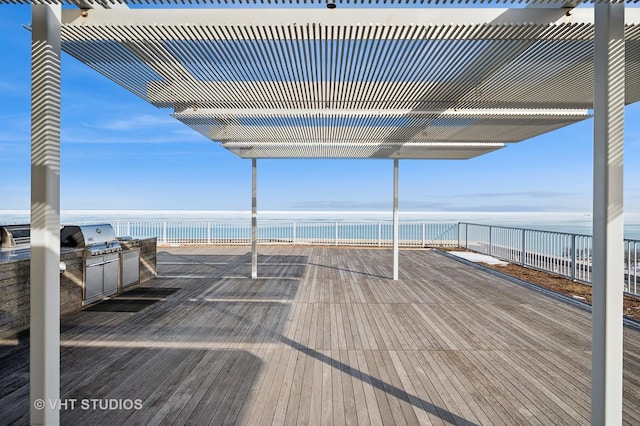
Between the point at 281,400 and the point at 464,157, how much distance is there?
751 cm

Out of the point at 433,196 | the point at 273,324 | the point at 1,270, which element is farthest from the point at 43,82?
the point at 433,196

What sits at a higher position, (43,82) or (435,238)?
(43,82)

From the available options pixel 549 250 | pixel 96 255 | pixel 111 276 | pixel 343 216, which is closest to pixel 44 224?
pixel 96 255

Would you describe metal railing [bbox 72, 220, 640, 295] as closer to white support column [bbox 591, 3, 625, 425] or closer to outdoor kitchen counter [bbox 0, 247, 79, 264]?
outdoor kitchen counter [bbox 0, 247, 79, 264]

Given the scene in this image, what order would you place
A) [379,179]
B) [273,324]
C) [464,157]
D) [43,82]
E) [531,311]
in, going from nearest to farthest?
[43,82] → [273,324] → [531,311] → [464,157] → [379,179]

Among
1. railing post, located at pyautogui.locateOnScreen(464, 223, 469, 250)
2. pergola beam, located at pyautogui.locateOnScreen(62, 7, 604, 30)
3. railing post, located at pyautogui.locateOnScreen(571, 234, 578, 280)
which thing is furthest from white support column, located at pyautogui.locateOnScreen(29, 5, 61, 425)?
railing post, located at pyautogui.locateOnScreen(464, 223, 469, 250)

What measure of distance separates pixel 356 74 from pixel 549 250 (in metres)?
7.02

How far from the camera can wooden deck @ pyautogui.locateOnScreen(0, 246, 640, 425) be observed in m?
2.57

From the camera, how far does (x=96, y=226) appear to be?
575cm

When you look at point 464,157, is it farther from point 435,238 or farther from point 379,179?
point 379,179

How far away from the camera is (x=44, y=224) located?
225cm

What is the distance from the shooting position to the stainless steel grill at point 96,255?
5.23 meters

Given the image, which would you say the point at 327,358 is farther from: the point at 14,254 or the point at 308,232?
the point at 308,232

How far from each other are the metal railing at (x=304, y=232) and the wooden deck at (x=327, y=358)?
22.7ft
